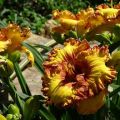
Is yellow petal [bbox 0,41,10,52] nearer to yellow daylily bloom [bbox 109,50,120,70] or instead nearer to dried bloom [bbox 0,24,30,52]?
dried bloom [bbox 0,24,30,52]

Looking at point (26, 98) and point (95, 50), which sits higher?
point (95, 50)

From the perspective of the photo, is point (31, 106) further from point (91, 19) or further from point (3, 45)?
point (91, 19)

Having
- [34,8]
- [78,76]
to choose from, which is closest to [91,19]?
[78,76]

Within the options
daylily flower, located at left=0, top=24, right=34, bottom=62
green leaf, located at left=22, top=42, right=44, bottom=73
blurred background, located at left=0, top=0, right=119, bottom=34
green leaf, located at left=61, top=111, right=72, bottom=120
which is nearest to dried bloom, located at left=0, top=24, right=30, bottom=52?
daylily flower, located at left=0, top=24, right=34, bottom=62

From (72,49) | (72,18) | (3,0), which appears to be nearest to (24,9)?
(3,0)

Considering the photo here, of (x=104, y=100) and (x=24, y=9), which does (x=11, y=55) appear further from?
(x=24, y=9)

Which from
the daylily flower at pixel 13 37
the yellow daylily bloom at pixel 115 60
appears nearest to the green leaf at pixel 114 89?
the yellow daylily bloom at pixel 115 60

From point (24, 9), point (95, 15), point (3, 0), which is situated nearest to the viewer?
point (95, 15)
